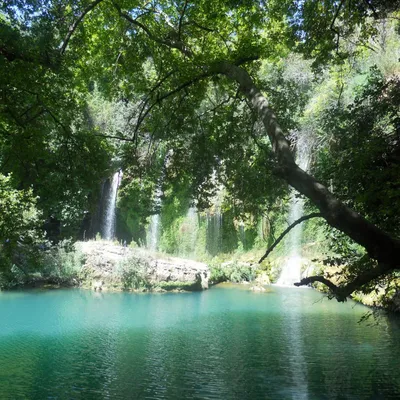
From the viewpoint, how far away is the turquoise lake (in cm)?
766

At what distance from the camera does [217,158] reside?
8.42 meters

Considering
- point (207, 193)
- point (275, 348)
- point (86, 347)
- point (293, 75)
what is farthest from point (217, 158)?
point (293, 75)

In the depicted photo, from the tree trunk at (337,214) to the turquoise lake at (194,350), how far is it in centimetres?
432

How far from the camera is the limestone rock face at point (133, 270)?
19.6m

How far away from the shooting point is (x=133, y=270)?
64.2 ft

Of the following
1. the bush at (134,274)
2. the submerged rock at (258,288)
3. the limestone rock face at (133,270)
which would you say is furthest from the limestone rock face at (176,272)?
the submerged rock at (258,288)

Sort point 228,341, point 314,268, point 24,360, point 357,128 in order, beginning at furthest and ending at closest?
point 314,268 → point 228,341 → point 24,360 → point 357,128

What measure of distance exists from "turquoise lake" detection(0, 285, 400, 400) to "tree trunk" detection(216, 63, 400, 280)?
4318 mm

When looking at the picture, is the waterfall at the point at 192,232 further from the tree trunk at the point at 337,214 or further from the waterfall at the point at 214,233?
the tree trunk at the point at 337,214

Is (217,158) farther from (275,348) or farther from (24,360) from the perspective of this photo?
(24,360)

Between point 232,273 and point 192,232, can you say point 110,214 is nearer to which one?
point 192,232

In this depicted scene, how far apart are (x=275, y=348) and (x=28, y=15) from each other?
8.45 metres

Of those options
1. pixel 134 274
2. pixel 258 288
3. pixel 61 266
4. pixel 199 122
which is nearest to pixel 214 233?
pixel 258 288

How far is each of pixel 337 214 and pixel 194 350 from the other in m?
7.22
